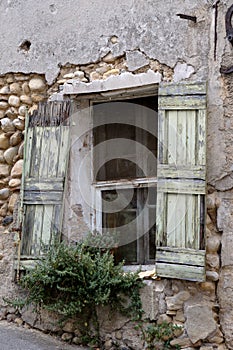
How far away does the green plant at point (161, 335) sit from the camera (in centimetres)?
383

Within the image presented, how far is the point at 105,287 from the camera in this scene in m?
3.87

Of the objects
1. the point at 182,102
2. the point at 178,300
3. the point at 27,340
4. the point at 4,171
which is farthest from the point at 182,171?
the point at 27,340

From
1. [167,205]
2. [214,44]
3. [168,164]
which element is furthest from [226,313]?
[214,44]

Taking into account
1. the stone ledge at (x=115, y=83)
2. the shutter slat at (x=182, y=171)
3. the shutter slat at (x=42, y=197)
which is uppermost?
the stone ledge at (x=115, y=83)

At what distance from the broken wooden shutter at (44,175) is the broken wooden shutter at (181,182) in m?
0.87

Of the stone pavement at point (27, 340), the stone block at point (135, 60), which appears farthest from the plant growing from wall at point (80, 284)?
the stone block at point (135, 60)

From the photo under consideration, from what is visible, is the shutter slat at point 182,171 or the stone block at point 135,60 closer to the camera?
the shutter slat at point 182,171

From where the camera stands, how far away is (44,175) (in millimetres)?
4316

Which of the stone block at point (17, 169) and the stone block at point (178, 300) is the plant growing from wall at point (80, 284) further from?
the stone block at point (17, 169)

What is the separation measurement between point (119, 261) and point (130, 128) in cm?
115

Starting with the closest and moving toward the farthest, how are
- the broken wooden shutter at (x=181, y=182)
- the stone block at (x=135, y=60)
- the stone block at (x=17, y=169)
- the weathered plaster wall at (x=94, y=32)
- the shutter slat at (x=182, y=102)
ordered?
the broken wooden shutter at (x=181, y=182)
the shutter slat at (x=182, y=102)
the weathered plaster wall at (x=94, y=32)
the stone block at (x=135, y=60)
the stone block at (x=17, y=169)

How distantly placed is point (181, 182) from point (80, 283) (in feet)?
3.53

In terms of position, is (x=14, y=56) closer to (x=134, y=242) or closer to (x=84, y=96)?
(x=84, y=96)

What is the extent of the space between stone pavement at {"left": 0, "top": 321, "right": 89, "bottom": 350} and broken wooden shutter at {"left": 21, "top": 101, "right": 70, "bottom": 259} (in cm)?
62
